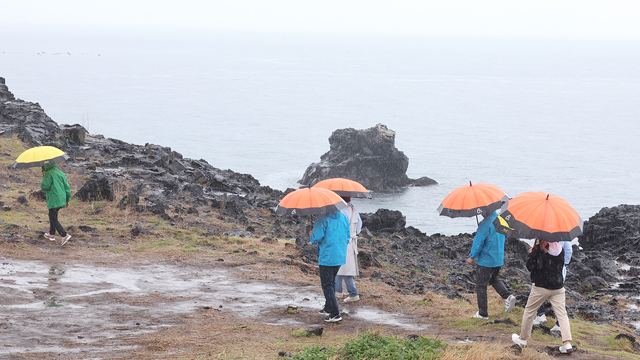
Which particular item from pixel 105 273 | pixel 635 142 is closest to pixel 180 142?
pixel 635 142

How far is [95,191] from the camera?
20.9 meters

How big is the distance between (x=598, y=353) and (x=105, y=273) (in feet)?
34.5

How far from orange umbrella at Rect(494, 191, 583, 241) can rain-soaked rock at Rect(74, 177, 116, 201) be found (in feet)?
52.3

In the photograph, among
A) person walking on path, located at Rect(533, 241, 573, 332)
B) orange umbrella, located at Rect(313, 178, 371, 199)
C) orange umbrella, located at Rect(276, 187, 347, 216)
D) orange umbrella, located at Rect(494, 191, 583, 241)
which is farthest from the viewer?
orange umbrella, located at Rect(313, 178, 371, 199)

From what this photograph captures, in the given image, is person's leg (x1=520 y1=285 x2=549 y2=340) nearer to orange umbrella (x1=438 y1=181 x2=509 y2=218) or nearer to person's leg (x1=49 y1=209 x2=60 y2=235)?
orange umbrella (x1=438 y1=181 x2=509 y2=218)

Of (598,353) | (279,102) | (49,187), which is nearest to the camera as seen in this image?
(598,353)

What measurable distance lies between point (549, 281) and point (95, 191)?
55.0 ft

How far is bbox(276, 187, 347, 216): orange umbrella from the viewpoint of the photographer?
9984mm

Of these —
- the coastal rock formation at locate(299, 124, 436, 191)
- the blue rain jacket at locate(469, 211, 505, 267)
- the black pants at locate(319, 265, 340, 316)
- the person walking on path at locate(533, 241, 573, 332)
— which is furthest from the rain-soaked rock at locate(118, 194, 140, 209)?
the coastal rock formation at locate(299, 124, 436, 191)

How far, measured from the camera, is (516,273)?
2153cm

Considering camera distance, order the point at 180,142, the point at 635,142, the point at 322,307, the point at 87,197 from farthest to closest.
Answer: the point at 635,142 → the point at 180,142 → the point at 87,197 → the point at 322,307

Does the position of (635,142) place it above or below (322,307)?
above

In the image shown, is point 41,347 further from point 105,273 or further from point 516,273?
point 516,273

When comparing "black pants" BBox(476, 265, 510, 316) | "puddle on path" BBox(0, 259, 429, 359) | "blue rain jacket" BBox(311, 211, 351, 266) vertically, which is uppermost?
"blue rain jacket" BBox(311, 211, 351, 266)
